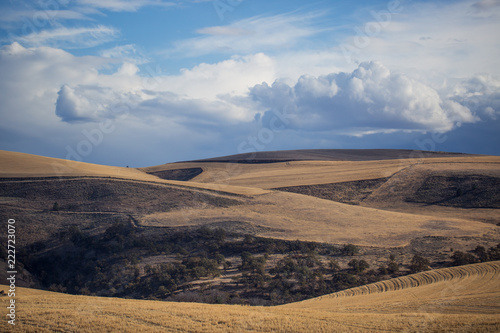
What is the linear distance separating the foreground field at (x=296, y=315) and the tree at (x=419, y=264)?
21.8 ft

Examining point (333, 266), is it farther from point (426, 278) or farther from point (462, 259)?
point (462, 259)

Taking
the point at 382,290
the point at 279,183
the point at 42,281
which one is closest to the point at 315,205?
the point at 279,183

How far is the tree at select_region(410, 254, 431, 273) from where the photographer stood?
26.7 metres

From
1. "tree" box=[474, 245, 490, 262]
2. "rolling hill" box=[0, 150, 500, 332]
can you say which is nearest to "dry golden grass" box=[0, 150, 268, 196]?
"rolling hill" box=[0, 150, 500, 332]

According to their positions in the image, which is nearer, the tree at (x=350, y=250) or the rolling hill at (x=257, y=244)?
the rolling hill at (x=257, y=244)

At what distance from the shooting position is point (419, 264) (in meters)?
27.3

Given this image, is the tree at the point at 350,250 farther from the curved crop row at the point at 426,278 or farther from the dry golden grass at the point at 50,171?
the dry golden grass at the point at 50,171

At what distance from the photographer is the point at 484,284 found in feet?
65.1

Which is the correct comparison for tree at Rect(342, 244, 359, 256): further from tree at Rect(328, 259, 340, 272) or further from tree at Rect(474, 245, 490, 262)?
tree at Rect(474, 245, 490, 262)

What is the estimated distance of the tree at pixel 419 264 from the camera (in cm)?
2675

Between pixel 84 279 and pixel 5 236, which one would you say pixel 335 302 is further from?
pixel 5 236

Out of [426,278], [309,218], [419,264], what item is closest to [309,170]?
[309,218]

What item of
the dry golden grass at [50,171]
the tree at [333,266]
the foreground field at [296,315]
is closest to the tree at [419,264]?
the tree at [333,266]

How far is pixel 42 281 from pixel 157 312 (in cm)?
1941
